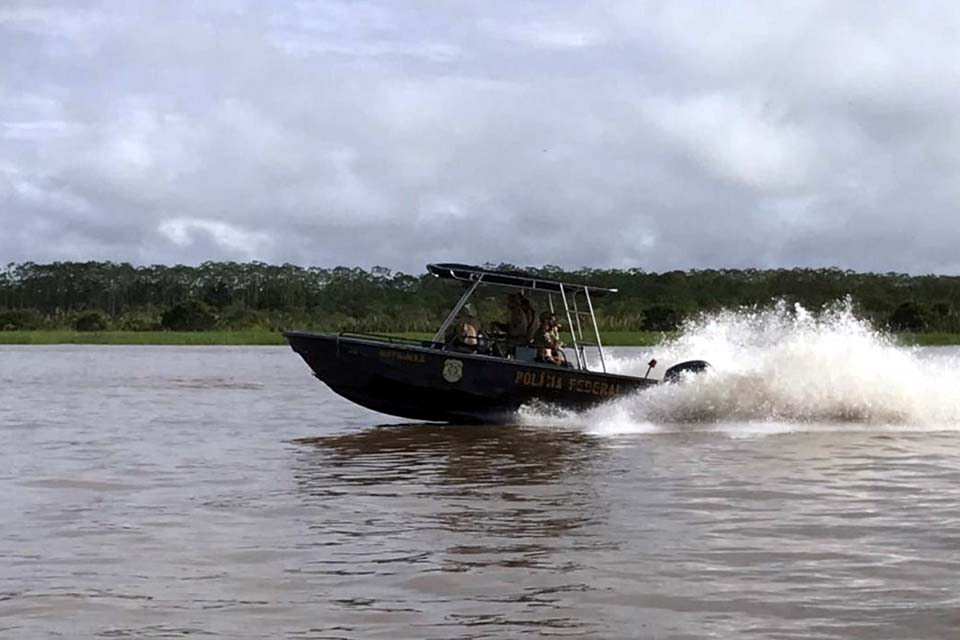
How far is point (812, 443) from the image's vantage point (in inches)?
634

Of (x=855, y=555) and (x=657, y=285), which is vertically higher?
(x=657, y=285)

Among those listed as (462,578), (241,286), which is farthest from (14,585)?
(241,286)

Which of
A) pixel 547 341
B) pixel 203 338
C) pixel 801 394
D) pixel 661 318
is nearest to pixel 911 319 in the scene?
pixel 661 318

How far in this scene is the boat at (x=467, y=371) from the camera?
17.5m

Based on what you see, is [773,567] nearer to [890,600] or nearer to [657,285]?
[890,600]

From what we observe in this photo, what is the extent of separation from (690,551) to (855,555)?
0.96m

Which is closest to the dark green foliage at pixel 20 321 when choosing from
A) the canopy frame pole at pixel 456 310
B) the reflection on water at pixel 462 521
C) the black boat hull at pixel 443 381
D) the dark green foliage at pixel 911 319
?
the dark green foliage at pixel 911 319

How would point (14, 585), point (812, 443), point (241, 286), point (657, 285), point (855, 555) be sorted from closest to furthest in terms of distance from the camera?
point (14, 585)
point (855, 555)
point (812, 443)
point (657, 285)
point (241, 286)

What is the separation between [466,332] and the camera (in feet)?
58.0

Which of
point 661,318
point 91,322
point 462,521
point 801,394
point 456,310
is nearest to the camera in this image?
point 462,521

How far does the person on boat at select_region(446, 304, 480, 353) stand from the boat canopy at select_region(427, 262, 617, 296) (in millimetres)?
411

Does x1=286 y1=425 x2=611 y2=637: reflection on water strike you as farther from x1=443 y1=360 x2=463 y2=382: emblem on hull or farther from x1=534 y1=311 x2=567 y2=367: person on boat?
x1=534 y1=311 x2=567 y2=367: person on boat

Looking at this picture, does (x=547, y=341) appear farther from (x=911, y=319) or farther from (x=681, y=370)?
(x=911, y=319)

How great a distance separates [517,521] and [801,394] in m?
9.51
